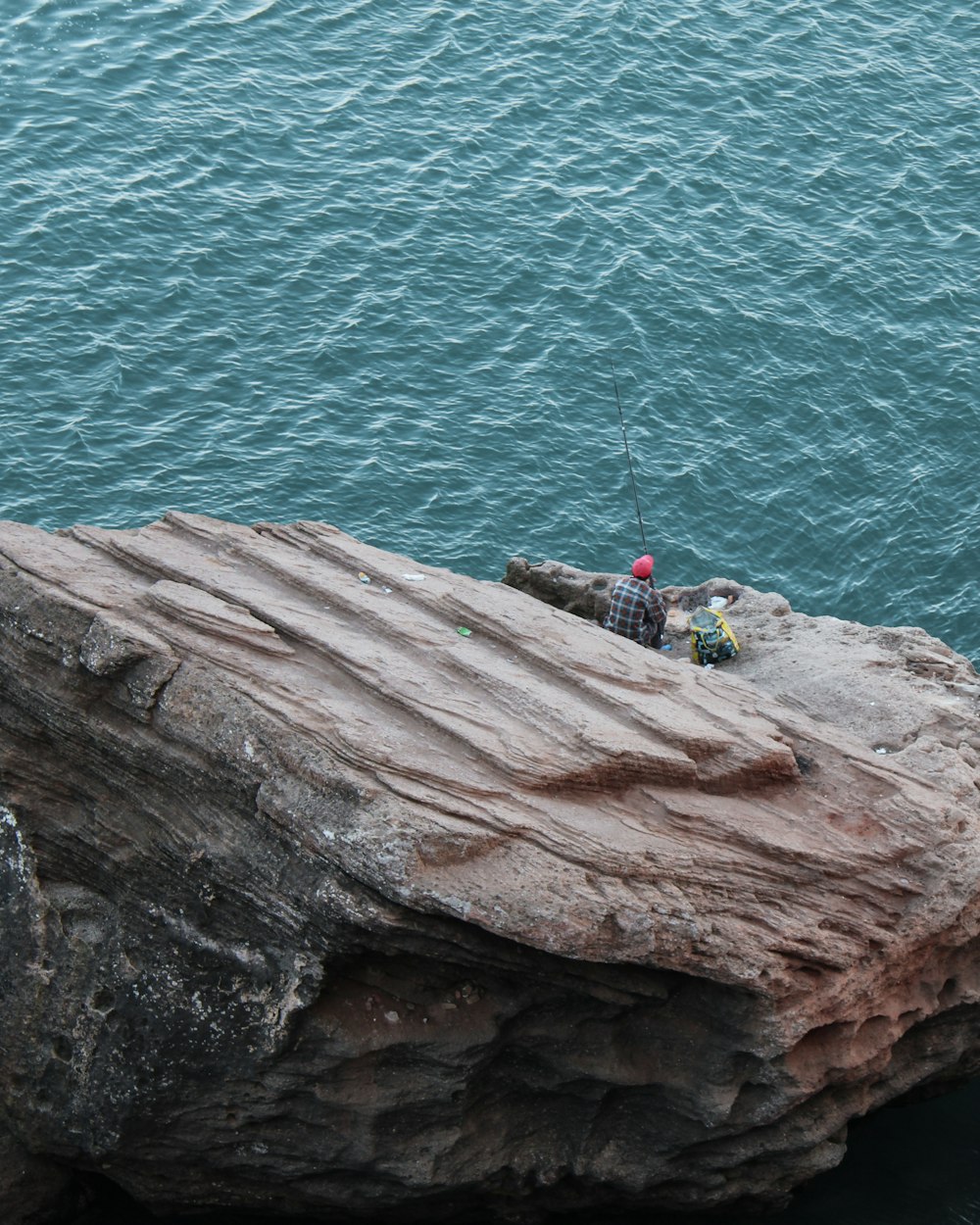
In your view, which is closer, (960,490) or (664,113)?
(960,490)

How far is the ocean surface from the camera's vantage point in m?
45.2

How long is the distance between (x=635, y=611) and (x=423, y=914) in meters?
11.7

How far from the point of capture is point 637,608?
3219 cm

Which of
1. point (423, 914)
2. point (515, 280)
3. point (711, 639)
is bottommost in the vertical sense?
point (423, 914)

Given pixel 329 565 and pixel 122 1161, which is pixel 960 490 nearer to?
pixel 329 565

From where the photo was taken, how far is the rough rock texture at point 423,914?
22.7 meters

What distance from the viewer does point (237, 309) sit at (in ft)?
165

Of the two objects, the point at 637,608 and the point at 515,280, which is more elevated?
the point at 515,280

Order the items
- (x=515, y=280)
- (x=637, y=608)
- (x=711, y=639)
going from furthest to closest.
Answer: (x=515, y=280), (x=711, y=639), (x=637, y=608)

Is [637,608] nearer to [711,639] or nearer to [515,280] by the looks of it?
[711,639]

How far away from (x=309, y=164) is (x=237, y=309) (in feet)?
28.8

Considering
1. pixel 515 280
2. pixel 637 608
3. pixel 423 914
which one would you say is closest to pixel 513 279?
pixel 515 280

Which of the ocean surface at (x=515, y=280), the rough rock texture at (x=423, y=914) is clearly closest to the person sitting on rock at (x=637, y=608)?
the rough rock texture at (x=423, y=914)

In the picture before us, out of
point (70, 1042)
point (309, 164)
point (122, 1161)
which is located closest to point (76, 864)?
point (70, 1042)
